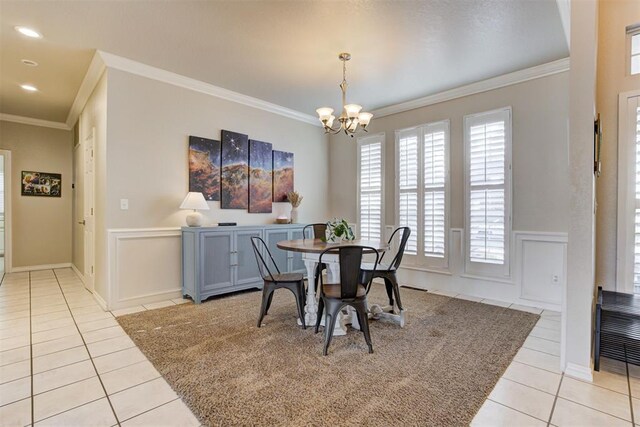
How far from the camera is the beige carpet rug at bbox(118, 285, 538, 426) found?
5.75ft

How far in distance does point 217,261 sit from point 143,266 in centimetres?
85

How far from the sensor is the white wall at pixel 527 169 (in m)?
3.60

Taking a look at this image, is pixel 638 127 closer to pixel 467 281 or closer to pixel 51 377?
pixel 467 281

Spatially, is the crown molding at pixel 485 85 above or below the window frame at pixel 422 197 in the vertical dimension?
above

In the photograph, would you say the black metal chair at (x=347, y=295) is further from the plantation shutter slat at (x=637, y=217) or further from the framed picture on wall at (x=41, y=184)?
the framed picture on wall at (x=41, y=184)

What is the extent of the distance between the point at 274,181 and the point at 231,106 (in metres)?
1.32

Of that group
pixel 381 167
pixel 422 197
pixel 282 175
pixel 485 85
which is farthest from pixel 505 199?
pixel 282 175

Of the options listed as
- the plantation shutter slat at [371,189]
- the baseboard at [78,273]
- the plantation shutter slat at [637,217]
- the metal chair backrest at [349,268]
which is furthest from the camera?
the plantation shutter slat at [371,189]

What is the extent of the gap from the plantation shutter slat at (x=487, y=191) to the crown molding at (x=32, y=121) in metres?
7.38

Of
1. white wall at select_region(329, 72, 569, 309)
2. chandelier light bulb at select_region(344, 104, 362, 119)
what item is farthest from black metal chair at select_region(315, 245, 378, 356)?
white wall at select_region(329, 72, 569, 309)

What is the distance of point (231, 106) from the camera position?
4582 millimetres

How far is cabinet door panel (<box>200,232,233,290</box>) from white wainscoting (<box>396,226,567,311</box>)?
10.1 feet

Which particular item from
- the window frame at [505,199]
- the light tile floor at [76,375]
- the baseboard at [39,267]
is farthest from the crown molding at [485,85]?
the baseboard at [39,267]

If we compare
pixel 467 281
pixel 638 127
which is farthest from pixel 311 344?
pixel 638 127
